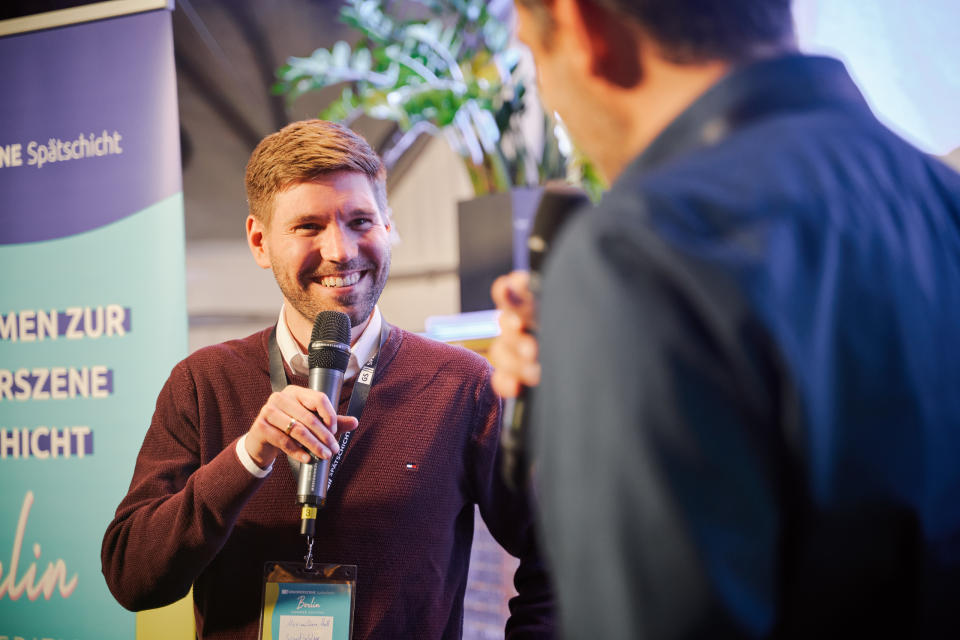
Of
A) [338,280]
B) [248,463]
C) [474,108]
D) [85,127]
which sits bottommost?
[248,463]

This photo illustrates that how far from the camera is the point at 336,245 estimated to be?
5.03 ft

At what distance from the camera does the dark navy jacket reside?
0.41m

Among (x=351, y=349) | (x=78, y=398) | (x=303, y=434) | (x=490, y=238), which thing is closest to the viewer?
(x=303, y=434)

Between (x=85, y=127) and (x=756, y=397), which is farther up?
(x=85, y=127)

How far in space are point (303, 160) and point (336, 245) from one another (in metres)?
0.19

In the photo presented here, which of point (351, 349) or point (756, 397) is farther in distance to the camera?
point (351, 349)

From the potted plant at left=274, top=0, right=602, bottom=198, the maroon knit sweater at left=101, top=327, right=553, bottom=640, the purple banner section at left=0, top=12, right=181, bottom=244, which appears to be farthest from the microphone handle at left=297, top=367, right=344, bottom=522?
the potted plant at left=274, top=0, right=602, bottom=198

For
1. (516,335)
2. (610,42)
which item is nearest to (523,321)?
(516,335)

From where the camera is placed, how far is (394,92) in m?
3.02

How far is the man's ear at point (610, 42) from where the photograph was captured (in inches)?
23.3

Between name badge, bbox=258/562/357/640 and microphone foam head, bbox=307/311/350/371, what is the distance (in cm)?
39

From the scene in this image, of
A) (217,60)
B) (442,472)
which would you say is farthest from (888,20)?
(217,60)

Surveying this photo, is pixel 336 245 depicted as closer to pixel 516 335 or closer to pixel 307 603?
pixel 307 603

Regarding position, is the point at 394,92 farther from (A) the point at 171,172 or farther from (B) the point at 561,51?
(B) the point at 561,51
